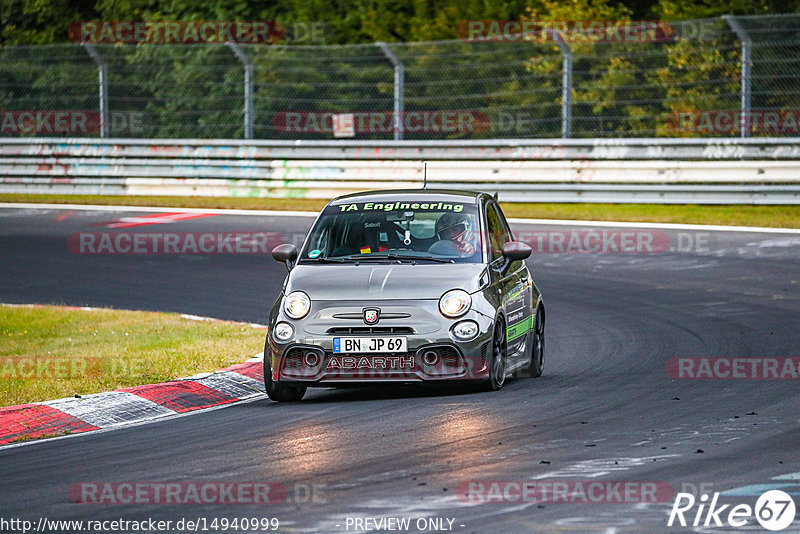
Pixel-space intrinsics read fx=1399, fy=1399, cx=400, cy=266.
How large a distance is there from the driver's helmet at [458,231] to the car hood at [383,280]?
0.30m

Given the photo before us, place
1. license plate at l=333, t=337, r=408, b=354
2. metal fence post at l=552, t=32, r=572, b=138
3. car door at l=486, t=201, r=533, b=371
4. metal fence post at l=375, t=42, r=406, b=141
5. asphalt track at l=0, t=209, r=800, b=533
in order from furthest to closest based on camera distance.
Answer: metal fence post at l=375, t=42, r=406, b=141, metal fence post at l=552, t=32, r=572, b=138, car door at l=486, t=201, r=533, b=371, license plate at l=333, t=337, r=408, b=354, asphalt track at l=0, t=209, r=800, b=533

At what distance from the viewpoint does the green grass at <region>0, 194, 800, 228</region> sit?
20.7m

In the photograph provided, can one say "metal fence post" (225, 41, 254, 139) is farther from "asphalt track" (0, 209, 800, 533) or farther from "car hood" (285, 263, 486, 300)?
"car hood" (285, 263, 486, 300)

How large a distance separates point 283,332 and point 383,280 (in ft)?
2.53

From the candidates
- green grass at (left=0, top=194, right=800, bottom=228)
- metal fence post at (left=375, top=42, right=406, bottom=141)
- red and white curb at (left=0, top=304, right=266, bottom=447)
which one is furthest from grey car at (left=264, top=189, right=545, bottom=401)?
metal fence post at (left=375, top=42, right=406, bottom=141)

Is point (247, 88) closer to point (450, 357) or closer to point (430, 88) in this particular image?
point (430, 88)

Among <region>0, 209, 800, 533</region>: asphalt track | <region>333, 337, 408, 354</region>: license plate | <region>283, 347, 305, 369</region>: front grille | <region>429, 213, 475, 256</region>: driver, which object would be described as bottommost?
<region>0, 209, 800, 533</region>: asphalt track

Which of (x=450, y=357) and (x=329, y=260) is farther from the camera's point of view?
(x=329, y=260)

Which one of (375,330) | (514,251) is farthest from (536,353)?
(375,330)

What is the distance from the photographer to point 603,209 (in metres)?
22.5

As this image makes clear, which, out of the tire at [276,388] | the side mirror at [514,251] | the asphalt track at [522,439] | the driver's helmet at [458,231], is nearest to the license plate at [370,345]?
the asphalt track at [522,439]

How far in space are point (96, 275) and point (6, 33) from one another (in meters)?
21.6

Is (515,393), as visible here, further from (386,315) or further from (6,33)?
(6,33)

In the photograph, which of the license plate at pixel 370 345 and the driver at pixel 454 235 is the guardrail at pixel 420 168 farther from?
the license plate at pixel 370 345
